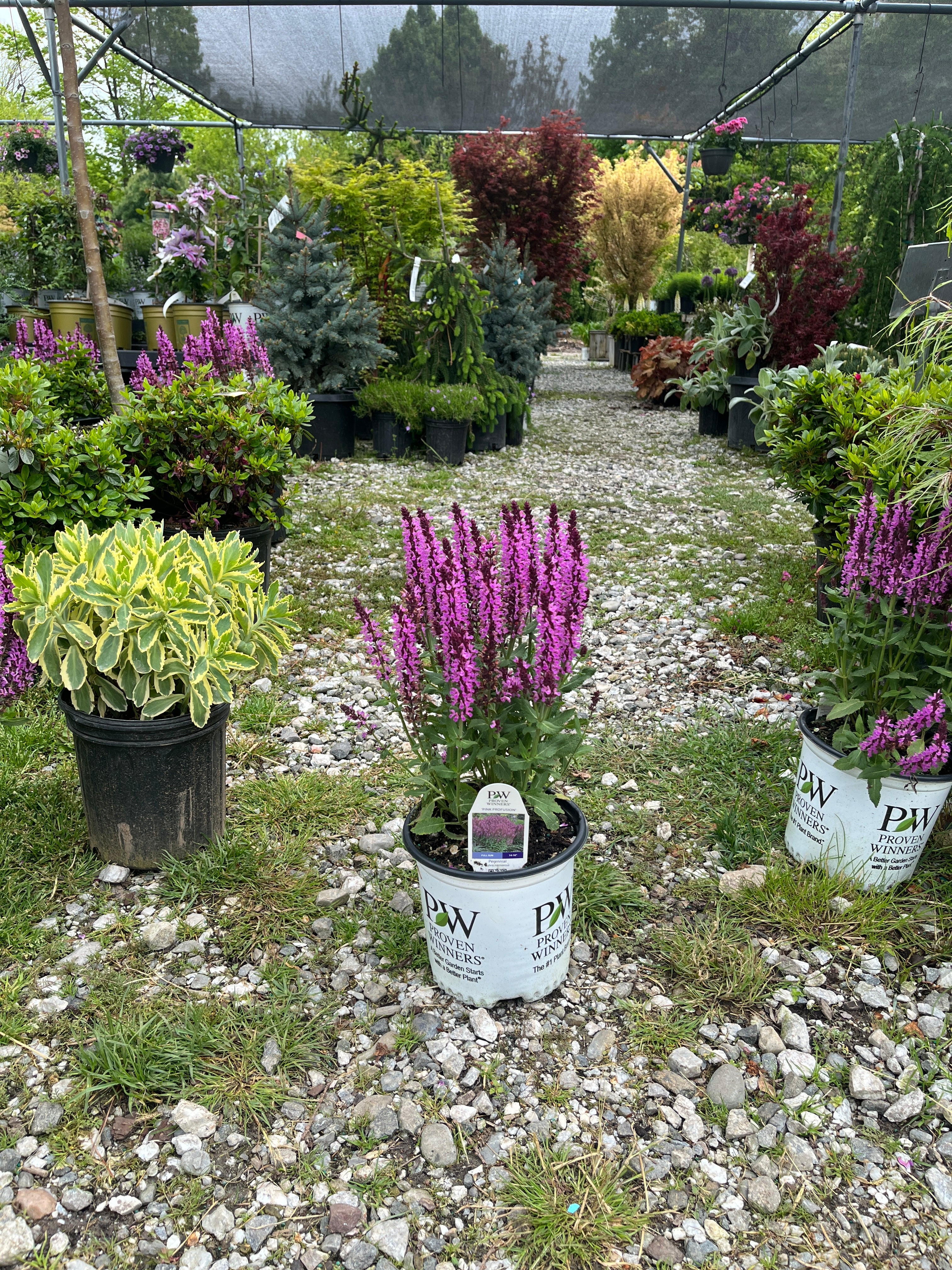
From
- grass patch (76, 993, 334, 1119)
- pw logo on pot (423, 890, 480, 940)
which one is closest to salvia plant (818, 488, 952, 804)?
pw logo on pot (423, 890, 480, 940)

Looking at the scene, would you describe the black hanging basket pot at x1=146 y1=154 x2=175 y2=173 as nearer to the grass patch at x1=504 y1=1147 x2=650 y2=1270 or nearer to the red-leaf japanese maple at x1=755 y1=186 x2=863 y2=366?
the red-leaf japanese maple at x1=755 y1=186 x2=863 y2=366

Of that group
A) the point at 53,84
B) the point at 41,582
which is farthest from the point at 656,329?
the point at 41,582

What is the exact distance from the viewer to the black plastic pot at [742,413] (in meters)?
7.58

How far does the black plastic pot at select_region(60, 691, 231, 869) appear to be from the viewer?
214cm

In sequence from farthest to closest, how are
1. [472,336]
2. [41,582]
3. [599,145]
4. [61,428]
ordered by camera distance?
[599,145] < [472,336] < [61,428] < [41,582]

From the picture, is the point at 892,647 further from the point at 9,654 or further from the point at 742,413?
the point at 742,413

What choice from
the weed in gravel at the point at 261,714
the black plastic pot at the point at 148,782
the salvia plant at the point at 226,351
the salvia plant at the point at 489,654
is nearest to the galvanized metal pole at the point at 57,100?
the salvia plant at the point at 226,351

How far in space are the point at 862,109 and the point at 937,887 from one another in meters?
11.0

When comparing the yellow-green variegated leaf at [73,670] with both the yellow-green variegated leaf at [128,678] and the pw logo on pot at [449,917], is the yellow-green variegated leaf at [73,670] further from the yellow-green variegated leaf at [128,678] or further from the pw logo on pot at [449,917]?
the pw logo on pot at [449,917]

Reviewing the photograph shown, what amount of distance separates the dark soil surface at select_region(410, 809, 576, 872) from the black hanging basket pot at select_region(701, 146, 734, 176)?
33.1 feet

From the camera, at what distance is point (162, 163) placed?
8195 mm

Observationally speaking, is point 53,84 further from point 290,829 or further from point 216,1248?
point 216,1248

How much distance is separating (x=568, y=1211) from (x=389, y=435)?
6.07 metres

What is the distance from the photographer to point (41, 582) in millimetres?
2100
